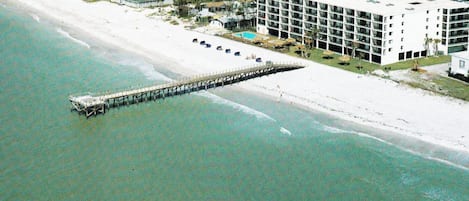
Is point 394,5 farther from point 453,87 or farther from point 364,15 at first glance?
point 453,87

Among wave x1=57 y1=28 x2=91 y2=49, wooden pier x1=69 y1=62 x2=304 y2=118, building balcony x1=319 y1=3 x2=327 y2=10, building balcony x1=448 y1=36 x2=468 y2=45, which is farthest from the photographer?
wave x1=57 y1=28 x2=91 y2=49

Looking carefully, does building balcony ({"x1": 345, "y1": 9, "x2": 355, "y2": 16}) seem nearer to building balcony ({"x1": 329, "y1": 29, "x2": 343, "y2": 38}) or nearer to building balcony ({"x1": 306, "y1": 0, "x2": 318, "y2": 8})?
building balcony ({"x1": 329, "y1": 29, "x2": 343, "y2": 38})

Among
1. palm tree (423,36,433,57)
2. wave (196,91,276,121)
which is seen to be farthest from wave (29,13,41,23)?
palm tree (423,36,433,57)

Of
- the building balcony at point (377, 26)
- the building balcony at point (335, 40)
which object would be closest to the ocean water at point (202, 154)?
the building balcony at point (335, 40)

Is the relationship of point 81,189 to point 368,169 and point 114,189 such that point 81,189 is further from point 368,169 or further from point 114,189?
point 368,169

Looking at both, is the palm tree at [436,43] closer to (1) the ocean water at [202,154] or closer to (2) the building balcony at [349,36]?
(2) the building balcony at [349,36]

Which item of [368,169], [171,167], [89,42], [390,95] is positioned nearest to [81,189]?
[171,167]
